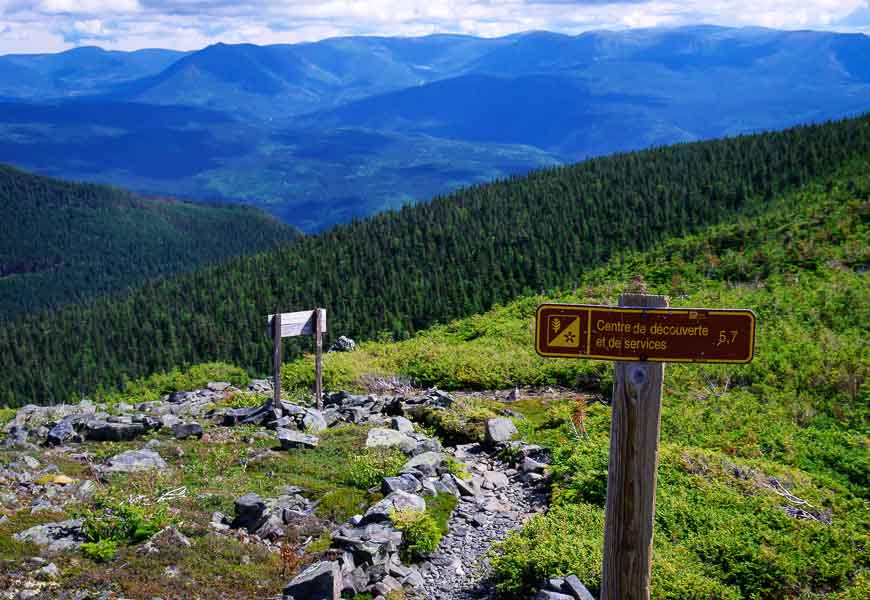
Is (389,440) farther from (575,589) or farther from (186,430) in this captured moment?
(575,589)

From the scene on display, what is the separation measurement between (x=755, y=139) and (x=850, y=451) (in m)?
84.9

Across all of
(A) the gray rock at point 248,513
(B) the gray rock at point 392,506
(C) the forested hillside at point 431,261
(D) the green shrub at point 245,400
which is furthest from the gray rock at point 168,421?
(C) the forested hillside at point 431,261

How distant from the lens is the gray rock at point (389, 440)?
1516 centimetres

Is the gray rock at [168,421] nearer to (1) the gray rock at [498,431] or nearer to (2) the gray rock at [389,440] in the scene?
(2) the gray rock at [389,440]

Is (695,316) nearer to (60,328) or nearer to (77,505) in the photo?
(77,505)

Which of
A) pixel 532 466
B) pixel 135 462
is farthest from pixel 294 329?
pixel 532 466

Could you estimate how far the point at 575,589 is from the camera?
9062 mm

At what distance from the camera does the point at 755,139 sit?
9150 cm

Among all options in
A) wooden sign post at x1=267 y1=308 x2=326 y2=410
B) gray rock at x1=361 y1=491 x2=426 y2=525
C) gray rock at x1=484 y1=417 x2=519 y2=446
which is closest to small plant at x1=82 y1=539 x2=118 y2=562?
gray rock at x1=361 y1=491 x2=426 y2=525

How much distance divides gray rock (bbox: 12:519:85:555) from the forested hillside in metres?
52.5

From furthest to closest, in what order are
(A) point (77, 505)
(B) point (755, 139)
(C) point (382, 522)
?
(B) point (755, 139)
(A) point (77, 505)
(C) point (382, 522)

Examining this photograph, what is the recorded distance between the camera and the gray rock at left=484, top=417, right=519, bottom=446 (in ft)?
52.6

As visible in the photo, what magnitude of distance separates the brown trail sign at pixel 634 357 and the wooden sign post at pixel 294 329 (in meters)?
13.0

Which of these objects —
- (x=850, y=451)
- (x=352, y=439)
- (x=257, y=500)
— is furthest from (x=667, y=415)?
(x=257, y=500)
